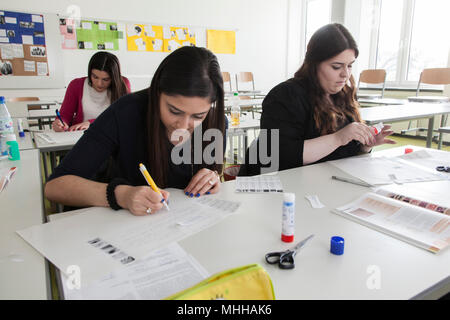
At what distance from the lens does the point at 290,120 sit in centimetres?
144

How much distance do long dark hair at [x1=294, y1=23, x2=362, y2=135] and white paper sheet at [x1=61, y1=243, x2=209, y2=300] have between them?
3.41 ft

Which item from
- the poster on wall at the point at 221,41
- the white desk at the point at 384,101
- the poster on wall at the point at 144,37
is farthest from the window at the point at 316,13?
the poster on wall at the point at 144,37

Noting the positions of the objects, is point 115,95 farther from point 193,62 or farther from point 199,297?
point 199,297

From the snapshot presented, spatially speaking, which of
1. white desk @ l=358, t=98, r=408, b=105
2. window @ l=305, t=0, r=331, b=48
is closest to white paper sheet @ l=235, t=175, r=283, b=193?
white desk @ l=358, t=98, r=408, b=105

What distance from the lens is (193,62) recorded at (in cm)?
100

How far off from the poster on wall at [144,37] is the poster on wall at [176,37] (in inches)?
3.7

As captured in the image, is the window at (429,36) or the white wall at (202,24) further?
the white wall at (202,24)

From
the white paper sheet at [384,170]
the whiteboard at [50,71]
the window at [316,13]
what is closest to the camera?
the white paper sheet at [384,170]

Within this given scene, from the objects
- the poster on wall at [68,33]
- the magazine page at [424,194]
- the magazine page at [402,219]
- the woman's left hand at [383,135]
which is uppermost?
the poster on wall at [68,33]

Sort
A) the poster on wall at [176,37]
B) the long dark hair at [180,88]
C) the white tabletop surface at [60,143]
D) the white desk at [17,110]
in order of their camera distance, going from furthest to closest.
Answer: the poster on wall at [176,37] → the white desk at [17,110] → the white tabletop surface at [60,143] → the long dark hair at [180,88]

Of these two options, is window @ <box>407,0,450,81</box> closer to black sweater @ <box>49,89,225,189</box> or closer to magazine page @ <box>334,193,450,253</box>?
magazine page @ <box>334,193,450,253</box>

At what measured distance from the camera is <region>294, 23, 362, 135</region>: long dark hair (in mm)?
1397

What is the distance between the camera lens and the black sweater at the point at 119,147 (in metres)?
1.01

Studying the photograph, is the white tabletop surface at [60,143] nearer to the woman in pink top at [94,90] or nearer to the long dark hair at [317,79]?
the woman in pink top at [94,90]
